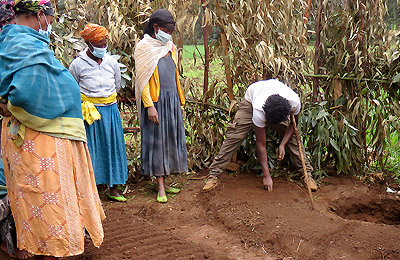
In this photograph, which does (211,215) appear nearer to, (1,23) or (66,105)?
(66,105)

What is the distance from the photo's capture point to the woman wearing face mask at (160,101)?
4.22m

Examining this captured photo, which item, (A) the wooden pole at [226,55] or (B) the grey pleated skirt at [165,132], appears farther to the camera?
(A) the wooden pole at [226,55]

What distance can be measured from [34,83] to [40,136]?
308mm

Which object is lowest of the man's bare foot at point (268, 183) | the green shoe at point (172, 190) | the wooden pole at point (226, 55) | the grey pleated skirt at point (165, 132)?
the green shoe at point (172, 190)

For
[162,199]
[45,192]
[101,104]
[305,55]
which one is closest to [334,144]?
[305,55]

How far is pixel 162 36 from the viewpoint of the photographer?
4.22m

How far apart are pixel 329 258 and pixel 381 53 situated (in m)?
2.42

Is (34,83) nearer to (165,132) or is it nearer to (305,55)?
(165,132)

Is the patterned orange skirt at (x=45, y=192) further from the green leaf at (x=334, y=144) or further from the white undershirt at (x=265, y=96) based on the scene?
the green leaf at (x=334, y=144)

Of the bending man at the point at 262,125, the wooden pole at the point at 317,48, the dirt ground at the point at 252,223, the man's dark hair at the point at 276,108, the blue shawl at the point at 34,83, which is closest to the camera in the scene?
the blue shawl at the point at 34,83

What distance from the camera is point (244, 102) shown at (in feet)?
15.2

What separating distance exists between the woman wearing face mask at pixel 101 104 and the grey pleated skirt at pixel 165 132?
0.78 ft

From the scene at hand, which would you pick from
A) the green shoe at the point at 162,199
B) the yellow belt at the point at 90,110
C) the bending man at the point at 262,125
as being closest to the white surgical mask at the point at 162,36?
the yellow belt at the point at 90,110

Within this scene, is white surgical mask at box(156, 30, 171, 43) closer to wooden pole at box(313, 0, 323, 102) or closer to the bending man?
the bending man
